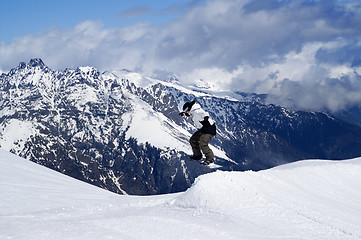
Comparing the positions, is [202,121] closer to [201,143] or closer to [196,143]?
[201,143]

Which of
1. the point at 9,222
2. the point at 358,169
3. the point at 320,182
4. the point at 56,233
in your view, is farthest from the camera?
the point at 358,169

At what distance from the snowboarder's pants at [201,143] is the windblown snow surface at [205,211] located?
4.04ft

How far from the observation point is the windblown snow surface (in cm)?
1366

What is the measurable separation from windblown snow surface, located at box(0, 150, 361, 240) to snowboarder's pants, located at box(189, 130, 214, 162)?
1.23m

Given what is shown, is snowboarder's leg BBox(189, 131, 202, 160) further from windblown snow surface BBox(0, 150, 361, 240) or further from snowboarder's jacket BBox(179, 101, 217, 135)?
windblown snow surface BBox(0, 150, 361, 240)

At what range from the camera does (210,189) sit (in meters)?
18.5

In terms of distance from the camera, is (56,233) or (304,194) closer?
(56,233)

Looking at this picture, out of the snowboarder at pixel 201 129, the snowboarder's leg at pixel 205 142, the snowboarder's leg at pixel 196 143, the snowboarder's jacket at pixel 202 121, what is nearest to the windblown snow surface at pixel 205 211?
the snowboarder's leg at pixel 196 143

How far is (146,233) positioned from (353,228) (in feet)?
35.4

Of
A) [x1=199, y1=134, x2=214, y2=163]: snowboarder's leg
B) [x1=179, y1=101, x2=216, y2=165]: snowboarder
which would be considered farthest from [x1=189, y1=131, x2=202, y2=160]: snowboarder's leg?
[x1=199, y1=134, x2=214, y2=163]: snowboarder's leg

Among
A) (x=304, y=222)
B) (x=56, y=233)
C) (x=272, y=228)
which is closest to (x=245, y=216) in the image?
(x=272, y=228)

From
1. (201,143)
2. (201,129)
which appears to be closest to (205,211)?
(201,143)

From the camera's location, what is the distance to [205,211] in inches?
663

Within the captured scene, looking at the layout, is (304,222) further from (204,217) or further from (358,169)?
(358,169)
